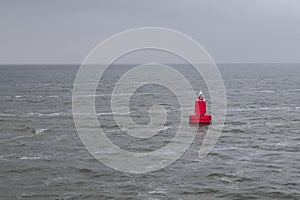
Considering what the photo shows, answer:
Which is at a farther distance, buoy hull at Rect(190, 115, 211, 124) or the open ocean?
buoy hull at Rect(190, 115, 211, 124)

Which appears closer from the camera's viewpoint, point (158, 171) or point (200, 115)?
point (158, 171)

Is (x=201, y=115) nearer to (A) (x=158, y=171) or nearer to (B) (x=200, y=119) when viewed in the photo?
(B) (x=200, y=119)

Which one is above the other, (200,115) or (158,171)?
(200,115)

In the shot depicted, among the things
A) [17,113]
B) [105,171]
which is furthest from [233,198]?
[17,113]

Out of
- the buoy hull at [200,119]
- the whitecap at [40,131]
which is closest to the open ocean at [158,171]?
the whitecap at [40,131]

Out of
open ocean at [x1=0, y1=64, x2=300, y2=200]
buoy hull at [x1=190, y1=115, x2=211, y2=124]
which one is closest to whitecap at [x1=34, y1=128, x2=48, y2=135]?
open ocean at [x1=0, y1=64, x2=300, y2=200]

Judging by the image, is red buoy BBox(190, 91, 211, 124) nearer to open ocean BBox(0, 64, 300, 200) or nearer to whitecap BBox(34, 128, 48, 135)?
open ocean BBox(0, 64, 300, 200)

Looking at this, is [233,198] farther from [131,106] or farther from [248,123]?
[131,106]

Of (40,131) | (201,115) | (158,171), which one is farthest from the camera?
(201,115)

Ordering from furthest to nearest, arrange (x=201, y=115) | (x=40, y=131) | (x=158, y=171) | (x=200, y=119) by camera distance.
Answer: (x=200, y=119) < (x=201, y=115) < (x=40, y=131) < (x=158, y=171)

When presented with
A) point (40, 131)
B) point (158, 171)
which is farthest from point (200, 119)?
point (158, 171)

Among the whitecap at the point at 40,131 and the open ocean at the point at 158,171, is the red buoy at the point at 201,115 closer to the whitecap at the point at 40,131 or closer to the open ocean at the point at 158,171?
the open ocean at the point at 158,171

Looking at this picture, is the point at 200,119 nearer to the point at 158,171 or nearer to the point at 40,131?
the point at 40,131

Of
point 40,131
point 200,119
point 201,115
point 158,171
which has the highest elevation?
point 201,115
